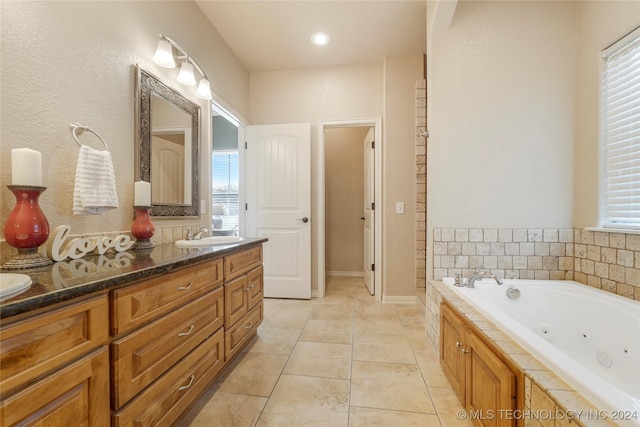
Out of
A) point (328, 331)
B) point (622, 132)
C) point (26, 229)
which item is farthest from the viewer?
point (328, 331)

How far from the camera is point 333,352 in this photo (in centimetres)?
191

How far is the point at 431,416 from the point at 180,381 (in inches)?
46.9

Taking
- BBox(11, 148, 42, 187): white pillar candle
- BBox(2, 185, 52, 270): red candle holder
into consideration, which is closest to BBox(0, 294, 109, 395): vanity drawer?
BBox(2, 185, 52, 270): red candle holder

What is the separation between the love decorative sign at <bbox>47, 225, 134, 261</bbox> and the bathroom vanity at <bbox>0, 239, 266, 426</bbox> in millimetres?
66

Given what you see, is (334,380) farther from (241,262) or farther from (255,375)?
(241,262)

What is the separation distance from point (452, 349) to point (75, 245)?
1930 millimetres

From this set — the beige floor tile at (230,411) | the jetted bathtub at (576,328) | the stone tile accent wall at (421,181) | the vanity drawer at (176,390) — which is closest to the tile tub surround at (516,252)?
the jetted bathtub at (576,328)

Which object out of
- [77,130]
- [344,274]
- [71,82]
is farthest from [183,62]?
[344,274]

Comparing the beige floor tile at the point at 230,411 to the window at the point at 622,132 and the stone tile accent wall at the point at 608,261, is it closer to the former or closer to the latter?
the stone tile accent wall at the point at 608,261

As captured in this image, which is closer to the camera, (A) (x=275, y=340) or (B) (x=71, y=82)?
(B) (x=71, y=82)

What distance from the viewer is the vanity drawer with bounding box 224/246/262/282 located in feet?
5.23

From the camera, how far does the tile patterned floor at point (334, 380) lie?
4.29 ft

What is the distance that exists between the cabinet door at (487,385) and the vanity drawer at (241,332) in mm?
1292

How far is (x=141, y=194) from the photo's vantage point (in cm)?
150
